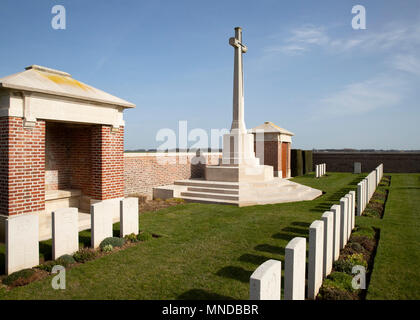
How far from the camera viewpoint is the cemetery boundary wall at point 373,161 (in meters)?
27.6

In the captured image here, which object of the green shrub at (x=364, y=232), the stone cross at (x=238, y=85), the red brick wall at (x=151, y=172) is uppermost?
the stone cross at (x=238, y=85)

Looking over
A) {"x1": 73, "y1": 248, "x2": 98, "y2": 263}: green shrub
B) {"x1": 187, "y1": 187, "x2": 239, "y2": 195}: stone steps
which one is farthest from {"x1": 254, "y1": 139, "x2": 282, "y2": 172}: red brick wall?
{"x1": 73, "y1": 248, "x2": 98, "y2": 263}: green shrub

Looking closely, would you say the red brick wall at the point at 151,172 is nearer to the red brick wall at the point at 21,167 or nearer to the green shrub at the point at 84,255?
the red brick wall at the point at 21,167

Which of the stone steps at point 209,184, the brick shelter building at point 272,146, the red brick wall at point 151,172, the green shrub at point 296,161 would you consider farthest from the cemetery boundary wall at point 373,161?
the stone steps at point 209,184

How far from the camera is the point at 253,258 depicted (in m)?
5.37

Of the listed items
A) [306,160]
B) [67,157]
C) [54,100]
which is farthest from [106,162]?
[306,160]

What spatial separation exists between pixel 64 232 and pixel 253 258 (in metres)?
3.66

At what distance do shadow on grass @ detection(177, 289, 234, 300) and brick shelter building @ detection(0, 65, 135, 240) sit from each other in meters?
4.53

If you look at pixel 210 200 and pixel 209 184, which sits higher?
pixel 209 184

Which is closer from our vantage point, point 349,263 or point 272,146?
point 349,263

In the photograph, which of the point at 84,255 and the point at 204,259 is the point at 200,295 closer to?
the point at 204,259

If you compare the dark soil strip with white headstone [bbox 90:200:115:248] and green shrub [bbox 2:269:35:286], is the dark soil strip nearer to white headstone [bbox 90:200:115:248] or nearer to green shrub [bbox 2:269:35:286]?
white headstone [bbox 90:200:115:248]

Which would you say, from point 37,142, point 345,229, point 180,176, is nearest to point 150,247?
point 37,142
